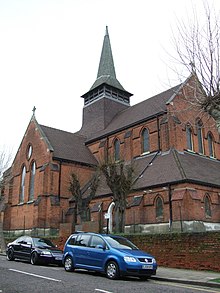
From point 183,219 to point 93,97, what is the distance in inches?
954

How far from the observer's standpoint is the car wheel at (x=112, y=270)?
11612mm

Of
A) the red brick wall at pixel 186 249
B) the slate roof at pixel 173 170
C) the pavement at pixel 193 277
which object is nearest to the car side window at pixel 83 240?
the pavement at pixel 193 277

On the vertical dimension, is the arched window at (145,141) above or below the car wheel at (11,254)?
above

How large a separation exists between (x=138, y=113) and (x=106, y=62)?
13.3 metres

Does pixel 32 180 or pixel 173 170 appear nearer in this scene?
pixel 173 170

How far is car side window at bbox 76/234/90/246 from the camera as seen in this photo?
44.5ft

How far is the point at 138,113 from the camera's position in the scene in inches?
1374

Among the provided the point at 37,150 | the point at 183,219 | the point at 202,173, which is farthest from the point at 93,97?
the point at 183,219

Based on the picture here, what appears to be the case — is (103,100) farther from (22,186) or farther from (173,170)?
(173,170)

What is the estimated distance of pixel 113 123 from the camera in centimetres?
3812

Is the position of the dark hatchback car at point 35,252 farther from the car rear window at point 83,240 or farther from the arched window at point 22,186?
the arched window at point 22,186

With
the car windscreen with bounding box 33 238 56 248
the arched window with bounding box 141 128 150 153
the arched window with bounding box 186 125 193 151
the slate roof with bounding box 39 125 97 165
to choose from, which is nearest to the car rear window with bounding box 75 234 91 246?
the car windscreen with bounding box 33 238 56 248

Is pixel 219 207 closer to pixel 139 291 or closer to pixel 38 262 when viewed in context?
pixel 38 262

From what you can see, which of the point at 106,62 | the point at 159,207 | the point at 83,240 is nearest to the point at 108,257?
the point at 83,240
